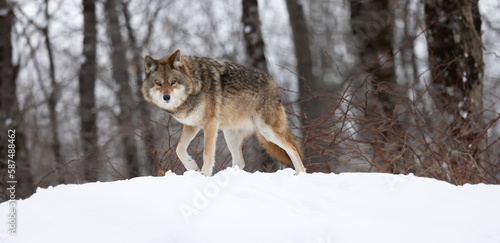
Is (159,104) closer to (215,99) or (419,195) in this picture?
(215,99)

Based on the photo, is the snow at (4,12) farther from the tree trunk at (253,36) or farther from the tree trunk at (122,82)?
the tree trunk at (253,36)

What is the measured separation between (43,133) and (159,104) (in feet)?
37.6

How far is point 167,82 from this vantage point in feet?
18.1

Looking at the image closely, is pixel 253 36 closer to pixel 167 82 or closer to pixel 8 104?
pixel 167 82

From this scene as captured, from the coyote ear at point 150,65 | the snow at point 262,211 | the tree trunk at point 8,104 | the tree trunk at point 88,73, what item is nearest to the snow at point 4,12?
the tree trunk at point 8,104

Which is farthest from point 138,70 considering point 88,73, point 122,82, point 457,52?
point 457,52

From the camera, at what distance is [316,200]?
370cm

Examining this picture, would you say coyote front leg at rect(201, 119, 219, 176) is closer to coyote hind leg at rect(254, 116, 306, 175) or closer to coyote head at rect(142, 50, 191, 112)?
coyote head at rect(142, 50, 191, 112)

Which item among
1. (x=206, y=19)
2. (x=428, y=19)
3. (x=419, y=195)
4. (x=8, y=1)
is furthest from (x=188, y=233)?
(x=206, y=19)

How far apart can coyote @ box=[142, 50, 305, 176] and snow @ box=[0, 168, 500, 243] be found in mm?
1579

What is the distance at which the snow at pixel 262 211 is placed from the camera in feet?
10.1

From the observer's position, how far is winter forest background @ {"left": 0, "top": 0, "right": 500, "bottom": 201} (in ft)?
19.4

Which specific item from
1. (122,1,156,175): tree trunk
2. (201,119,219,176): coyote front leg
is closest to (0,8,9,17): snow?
(122,1,156,175): tree trunk

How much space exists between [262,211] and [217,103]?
260cm
